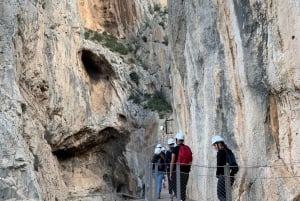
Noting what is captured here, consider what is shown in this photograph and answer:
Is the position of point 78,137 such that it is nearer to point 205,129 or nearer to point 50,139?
point 50,139

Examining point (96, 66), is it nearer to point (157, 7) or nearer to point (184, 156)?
point (157, 7)

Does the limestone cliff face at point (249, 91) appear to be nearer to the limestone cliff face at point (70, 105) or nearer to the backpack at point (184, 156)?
the backpack at point (184, 156)

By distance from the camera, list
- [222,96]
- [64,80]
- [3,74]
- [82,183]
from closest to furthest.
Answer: [222,96] → [3,74] → [64,80] → [82,183]

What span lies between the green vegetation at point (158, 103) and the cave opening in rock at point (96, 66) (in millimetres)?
2560

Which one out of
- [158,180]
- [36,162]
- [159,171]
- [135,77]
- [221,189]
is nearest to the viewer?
[221,189]

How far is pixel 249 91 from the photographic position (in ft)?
28.0

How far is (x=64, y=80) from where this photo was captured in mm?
19984

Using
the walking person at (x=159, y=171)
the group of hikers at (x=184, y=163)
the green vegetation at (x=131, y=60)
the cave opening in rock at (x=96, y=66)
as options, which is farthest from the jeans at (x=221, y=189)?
the green vegetation at (x=131, y=60)

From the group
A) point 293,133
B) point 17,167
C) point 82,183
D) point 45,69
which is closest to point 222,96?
point 293,133

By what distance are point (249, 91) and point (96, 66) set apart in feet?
52.8

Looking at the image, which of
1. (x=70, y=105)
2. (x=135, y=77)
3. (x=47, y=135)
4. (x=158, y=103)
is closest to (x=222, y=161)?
(x=47, y=135)

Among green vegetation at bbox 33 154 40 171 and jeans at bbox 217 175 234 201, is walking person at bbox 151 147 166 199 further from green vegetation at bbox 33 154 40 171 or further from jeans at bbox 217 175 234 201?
green vegetation at bbox 33 154 40 171

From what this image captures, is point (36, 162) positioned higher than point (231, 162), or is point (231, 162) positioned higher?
point (36, 162)

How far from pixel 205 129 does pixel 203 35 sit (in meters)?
2.40
